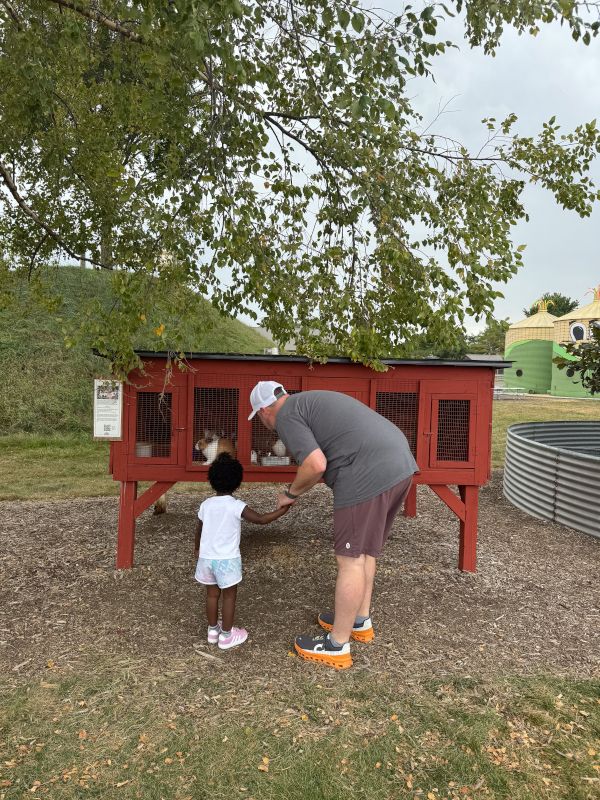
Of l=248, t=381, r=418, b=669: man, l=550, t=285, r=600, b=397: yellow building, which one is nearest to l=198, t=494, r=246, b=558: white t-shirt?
l=248, t=381, r=418, b=669: man

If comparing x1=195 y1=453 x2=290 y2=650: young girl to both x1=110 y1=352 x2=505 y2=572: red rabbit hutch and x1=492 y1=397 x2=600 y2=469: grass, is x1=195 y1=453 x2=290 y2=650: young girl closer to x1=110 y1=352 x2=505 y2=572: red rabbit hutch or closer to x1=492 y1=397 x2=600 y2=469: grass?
x1=110 y1=352 x2=505 y2=572: red rabbit hutch

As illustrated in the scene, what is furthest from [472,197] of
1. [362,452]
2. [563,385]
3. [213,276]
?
[563,385]

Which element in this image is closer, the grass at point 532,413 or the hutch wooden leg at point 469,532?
the hutch wooden leg at point 469,532

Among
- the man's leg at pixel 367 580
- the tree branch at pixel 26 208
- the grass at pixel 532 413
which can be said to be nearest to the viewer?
the man's leg at pixel 367 580

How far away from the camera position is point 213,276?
560 centimetres

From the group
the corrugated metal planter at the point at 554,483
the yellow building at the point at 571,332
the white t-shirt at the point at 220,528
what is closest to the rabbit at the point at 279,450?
the white t-shirt at the point at 220,528

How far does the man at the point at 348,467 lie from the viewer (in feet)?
12.2

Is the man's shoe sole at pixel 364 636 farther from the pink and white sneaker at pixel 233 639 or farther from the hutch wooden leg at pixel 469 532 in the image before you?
the hutch wooden leg at pixel 469 532

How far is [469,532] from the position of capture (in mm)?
5758

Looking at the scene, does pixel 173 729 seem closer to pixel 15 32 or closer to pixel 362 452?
pixel 362 452

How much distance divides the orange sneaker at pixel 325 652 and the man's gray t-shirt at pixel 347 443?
97 centimetres

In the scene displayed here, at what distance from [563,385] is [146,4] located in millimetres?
37103

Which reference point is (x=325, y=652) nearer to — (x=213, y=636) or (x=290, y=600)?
(x=213, y=636)

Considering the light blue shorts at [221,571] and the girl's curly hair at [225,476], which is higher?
the girl's curly hair at [225,476]
